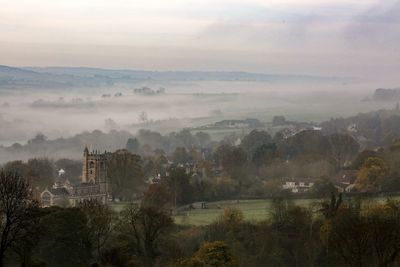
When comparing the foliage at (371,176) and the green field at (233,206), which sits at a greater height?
the foliage at (371,176)

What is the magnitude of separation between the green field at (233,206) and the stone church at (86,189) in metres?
3.54

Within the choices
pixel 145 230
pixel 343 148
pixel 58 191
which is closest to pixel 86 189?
pixel 58 191

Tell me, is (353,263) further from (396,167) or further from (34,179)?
(34,179)

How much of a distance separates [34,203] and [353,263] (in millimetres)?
10462

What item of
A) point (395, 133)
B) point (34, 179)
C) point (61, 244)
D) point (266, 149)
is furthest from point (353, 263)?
point (395, 133)

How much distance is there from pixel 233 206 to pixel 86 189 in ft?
41.8

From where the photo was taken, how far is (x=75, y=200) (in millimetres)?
50844

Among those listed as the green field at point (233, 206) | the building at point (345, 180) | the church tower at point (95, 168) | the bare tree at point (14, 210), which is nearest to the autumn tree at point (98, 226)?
the bare tree at point (14, 210)

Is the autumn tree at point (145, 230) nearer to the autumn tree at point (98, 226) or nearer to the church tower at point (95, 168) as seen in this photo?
the autumn tree at point (98, 226)

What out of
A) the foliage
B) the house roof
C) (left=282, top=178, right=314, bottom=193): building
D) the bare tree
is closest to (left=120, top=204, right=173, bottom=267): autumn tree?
the bare tree

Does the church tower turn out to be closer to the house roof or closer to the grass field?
the grass field

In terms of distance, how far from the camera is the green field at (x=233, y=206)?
129ft

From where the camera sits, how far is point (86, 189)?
53125 mm

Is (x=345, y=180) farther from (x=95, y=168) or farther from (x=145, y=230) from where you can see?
(x=145, y=230)
